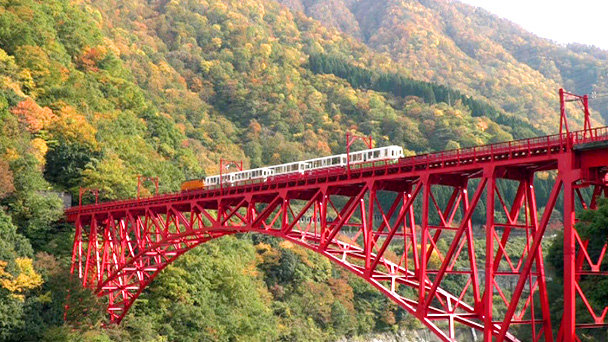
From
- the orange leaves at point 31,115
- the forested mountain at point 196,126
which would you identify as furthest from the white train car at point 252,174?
the orange leaves at point 31,115

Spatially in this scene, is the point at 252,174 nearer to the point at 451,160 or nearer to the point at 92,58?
the point at 451,160

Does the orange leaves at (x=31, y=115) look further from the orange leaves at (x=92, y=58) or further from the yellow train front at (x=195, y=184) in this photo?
the orange leaves at (x=92, y=58)

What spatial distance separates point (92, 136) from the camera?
72.2 m

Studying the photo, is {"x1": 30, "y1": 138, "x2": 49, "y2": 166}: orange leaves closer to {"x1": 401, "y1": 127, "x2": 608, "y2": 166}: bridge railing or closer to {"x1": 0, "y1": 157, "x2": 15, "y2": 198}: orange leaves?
{"x1": 0, "y1": 157, "x2": 15, "y2": 198}: orange leaves

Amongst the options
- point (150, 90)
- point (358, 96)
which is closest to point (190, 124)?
point (150, 90)

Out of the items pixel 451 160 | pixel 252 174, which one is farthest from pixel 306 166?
pixel 451 160

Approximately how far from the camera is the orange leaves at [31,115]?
6925cm

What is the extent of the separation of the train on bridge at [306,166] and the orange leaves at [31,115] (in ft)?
46.4

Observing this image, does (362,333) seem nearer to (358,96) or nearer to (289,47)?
(358,96)

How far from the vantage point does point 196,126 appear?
382ft

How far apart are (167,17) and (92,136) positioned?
78.2m

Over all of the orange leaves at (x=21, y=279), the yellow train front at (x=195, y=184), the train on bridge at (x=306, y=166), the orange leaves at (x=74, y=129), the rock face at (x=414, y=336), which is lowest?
the rock face at (x=414, y=336)

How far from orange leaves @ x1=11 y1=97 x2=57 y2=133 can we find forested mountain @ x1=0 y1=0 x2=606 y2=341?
0.52 feet

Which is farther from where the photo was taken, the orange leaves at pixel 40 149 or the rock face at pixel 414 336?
the rock face at pixel 414 336
